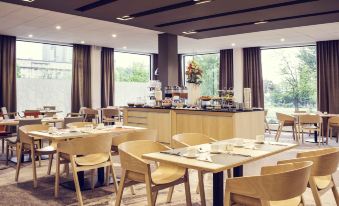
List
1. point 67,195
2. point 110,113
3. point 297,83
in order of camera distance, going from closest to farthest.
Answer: point 67,195
point 110,113
point 297,83

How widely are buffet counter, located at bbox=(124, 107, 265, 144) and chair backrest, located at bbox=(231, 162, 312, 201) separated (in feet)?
11.0

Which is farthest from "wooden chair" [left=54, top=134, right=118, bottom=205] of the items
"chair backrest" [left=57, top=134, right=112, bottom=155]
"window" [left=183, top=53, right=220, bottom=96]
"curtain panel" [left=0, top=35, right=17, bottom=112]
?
"window" [left=183, top=53, right=220, bottom=96]

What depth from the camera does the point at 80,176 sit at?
4273 millimetres

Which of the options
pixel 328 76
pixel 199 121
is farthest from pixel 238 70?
pixel 199 121

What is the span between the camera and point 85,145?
3.57 m

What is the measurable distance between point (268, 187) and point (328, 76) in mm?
9166

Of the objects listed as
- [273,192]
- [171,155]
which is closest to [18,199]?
[171,155]

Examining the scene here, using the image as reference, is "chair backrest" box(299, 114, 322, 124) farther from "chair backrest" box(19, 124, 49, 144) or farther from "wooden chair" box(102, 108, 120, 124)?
"chair backrest" box(19, 124, 49, 144)

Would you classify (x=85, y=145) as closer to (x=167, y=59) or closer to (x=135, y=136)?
(x=135, y=136)

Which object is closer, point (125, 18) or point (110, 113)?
point (125, 18)

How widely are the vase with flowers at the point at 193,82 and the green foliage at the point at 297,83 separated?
5777mm

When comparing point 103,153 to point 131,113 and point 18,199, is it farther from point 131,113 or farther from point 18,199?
point 131,113

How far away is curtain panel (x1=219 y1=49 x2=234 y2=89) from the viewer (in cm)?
1193

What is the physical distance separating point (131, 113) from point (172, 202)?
388 cm
